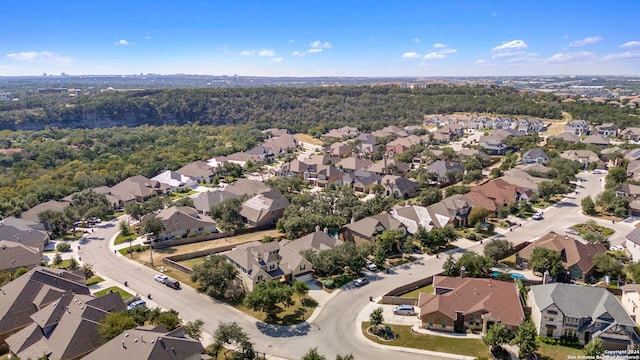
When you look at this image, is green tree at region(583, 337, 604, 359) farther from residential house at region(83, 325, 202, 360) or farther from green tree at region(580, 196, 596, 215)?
green tree at region(580, 196, 596, 215)

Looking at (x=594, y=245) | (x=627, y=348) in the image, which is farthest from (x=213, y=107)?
(x=627, y=348)

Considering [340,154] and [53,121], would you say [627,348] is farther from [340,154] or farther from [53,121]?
[53,121]

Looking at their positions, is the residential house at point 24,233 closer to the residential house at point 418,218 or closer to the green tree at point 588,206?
the residential house at point 418,218

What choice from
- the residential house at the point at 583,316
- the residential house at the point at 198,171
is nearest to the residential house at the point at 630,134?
the residential house at the point at 583,316

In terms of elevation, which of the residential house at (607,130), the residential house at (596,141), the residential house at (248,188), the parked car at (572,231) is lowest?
the parked car at (572,231)

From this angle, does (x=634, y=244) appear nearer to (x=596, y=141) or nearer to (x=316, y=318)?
(x=316, y=318)

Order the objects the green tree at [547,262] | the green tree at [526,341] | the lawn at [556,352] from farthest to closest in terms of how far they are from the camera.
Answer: the green tree at [547,262] → the lawn at [556,352] → the green tree at [526,341]
